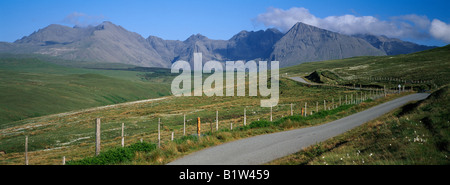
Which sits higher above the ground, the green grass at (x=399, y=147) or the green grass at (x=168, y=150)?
the green grass at (x=399, y=147)

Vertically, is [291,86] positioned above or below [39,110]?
above

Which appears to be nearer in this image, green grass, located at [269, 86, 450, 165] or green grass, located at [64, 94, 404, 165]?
green grass, located at [269, 86, 450, 165]

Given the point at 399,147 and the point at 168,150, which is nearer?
the point at 399,147

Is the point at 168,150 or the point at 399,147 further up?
the point at 399,147

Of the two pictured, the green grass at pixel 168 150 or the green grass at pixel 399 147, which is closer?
the green grass at pixel 399 147

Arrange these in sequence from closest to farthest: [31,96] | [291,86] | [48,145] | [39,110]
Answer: [48,145] < [291,86] < [39,110] < [31,96]

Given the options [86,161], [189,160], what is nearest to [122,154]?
[86,161]

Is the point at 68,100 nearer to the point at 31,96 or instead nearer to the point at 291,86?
the point at 31,96

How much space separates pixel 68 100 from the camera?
133750 mm

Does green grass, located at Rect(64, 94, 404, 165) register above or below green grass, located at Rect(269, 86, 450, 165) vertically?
below

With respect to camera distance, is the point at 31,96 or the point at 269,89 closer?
the point at 269,89
